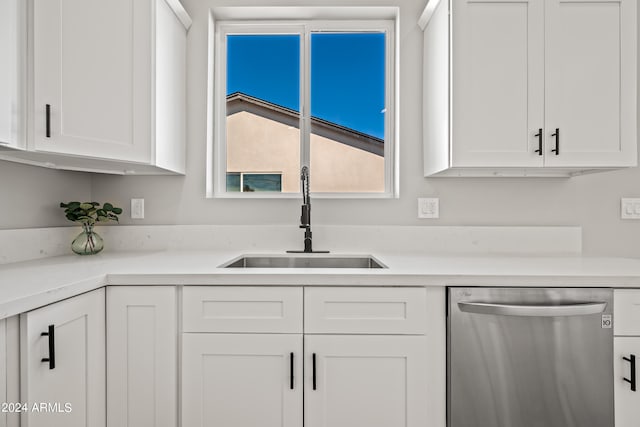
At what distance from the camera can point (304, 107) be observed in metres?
2.20

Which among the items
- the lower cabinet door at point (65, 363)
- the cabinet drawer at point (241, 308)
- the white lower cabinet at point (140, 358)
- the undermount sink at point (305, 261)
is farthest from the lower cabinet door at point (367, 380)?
the lower cabinet door at point (65, 363)

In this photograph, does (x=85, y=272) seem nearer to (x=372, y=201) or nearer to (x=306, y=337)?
(x=306, y=337)

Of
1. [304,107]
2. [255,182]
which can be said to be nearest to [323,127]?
[304,107]

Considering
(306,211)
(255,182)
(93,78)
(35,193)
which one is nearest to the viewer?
(93,78)

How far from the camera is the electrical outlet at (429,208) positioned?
2029 millimetres

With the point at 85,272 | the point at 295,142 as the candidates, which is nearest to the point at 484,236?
the point at 295,142

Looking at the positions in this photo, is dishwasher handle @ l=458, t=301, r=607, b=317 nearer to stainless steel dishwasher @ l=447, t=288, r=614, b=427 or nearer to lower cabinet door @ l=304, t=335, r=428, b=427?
stainless steel dishwasher @ l=447, t=288, r=614, b=427

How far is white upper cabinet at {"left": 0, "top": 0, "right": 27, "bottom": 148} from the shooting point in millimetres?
1155

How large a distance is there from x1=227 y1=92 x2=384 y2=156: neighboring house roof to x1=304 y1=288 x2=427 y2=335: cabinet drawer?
107 centimetres

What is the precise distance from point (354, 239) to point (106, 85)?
133 cm

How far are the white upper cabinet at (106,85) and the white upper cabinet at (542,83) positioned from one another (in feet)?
4.31

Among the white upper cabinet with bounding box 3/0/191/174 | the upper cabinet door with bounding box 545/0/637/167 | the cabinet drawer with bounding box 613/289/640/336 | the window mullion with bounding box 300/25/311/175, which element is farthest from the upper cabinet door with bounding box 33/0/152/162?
the cabinet drawer with bounding box 613/289/640/336

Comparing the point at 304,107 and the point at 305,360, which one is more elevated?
the point at 304,107

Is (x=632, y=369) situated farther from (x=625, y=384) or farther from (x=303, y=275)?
(x=303, y=275)
